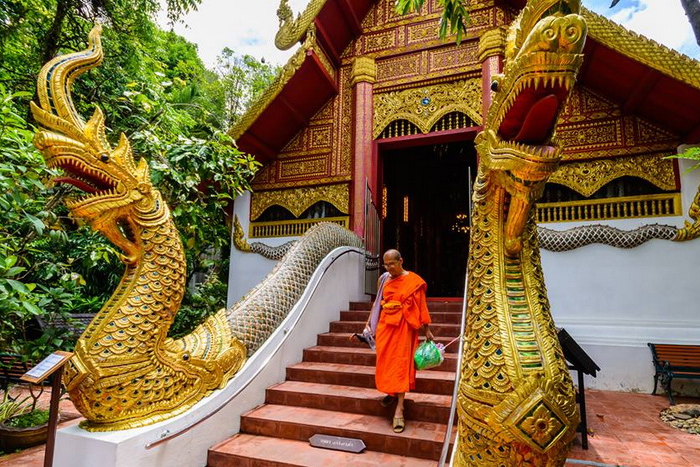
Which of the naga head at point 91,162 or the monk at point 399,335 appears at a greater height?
the naga head at point 91,162

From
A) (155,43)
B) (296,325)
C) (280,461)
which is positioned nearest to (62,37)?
(155,43)

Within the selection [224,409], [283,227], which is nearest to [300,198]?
[283,227]

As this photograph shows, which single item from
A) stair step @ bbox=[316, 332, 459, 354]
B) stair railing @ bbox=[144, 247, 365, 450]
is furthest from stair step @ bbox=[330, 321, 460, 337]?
stair railing @ bbox=[144, 247, 365, 450]

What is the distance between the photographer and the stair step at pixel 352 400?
266 centimetres

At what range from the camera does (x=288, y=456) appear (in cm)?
238

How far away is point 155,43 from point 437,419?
20.2 ft

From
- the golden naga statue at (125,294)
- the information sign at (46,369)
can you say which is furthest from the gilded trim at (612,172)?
the information sign at (46,369)

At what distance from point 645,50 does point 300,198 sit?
4586 millimetres

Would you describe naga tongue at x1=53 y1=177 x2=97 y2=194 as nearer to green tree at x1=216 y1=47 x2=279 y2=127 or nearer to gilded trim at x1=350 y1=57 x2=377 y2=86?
gilded trim at x1=350 y1=57 x2=377 y2=86

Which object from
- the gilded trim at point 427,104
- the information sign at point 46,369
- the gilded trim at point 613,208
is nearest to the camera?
the information sign at point 46,369

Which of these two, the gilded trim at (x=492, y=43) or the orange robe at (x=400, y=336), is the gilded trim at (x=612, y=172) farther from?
the orange robe at (x=400, y=336)

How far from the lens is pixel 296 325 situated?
357 cm

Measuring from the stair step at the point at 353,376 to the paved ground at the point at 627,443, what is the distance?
0.92 m

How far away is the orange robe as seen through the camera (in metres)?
2.55
